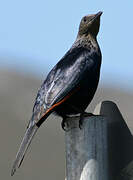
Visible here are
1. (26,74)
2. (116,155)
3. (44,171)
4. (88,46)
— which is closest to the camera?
(116,155)

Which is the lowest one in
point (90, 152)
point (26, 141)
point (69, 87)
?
point (90, 152)

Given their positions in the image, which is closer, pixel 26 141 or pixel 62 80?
pixel 26 141

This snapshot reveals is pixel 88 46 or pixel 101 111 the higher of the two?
pixel 88 46

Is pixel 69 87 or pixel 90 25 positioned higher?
pixel 90 25

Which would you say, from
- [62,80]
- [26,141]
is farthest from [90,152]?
[62,80]

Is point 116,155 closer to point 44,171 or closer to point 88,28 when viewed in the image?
point 88,28

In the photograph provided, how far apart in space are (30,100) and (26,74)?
0.57 meters

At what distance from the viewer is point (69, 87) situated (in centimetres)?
616

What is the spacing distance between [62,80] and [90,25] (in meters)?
1.12

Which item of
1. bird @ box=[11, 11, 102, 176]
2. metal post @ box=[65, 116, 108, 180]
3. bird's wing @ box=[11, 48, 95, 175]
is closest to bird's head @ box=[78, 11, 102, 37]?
bird @ box=[11, 11, 102, 176]

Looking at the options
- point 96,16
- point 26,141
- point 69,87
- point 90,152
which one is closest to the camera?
point 90,152

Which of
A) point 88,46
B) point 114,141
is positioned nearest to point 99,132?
point 114,141

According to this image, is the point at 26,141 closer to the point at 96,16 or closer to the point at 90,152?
the point at 90,152

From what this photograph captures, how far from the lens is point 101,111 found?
5.37 metres
